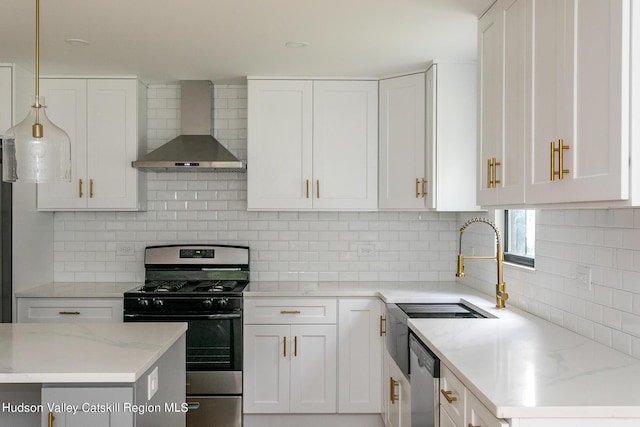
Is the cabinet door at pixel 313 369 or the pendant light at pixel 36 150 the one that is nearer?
the pendant light at pixel 36 150

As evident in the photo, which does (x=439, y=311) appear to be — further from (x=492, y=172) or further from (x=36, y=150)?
(x=36, y=150)

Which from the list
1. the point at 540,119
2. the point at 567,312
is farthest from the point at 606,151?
the point at 567,312

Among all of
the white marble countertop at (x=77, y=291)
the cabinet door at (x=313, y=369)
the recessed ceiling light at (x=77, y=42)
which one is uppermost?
the recessed ceiling light at (x=77, y=42)

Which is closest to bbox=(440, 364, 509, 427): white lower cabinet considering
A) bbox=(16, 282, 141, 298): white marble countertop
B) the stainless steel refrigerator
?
bbox=(16, 282, 141, 298): white marble countertop

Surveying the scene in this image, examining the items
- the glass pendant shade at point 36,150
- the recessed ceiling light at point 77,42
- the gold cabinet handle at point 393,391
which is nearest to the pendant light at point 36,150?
the glass pendant shade at point 36,150

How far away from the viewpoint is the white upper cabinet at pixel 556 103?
5.30 ft

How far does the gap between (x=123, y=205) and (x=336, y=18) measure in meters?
2.19

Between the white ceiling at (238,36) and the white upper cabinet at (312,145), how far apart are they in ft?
0.51

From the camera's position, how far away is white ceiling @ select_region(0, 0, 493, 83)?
2.79 m

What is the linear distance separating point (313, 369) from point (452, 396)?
200 centimetres

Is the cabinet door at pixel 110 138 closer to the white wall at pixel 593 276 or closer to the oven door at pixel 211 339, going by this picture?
the oven door at pixel 211 339

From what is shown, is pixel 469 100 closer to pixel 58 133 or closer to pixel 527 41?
pixel 527 41

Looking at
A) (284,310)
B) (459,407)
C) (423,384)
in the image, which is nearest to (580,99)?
(459,407)

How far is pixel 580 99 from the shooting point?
6.02 feet
